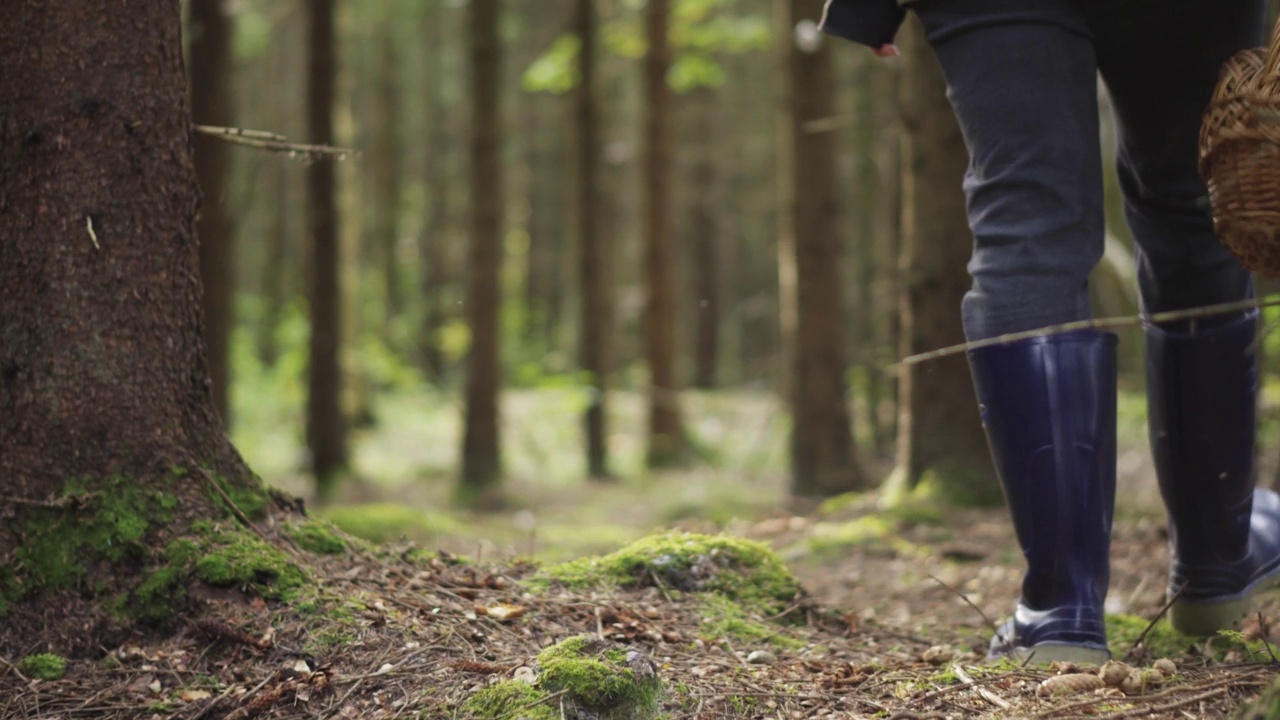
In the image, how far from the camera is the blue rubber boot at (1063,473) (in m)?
2.11

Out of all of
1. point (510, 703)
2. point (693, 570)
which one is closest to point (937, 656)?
point (693, 570)

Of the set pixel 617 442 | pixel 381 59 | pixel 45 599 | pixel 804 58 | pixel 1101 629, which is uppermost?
pixel 381 59

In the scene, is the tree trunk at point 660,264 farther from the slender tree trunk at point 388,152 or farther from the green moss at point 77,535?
the green moss at point 77,535

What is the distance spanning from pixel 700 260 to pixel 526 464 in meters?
10.3

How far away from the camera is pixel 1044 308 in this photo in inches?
84.6

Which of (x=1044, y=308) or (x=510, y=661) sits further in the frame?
(x=1044, y=308)

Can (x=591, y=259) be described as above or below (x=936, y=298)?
above

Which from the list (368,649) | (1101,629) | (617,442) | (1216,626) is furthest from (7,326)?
(617,442)

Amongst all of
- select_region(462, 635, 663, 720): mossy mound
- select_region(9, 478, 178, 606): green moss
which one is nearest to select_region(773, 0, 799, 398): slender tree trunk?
select_region(9, 478, 178, 606): green moss

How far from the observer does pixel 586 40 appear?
1156 cm

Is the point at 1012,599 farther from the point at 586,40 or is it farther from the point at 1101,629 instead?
the point at 586,40

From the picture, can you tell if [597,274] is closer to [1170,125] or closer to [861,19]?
[861,19]

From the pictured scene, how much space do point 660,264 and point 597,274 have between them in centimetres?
81

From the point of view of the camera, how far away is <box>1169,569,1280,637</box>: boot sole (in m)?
2.54
